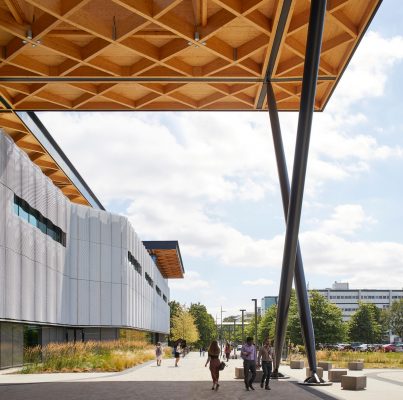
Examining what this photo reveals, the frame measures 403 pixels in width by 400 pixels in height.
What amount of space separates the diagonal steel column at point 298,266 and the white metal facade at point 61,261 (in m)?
11.5

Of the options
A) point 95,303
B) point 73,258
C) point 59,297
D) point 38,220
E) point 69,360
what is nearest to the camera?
point 69,360

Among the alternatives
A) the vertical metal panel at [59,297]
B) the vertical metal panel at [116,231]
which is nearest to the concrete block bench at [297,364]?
the vertical metal panel at [59,297]

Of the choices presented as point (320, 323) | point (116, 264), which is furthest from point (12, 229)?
point (320, 323)

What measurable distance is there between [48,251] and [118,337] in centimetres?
1649

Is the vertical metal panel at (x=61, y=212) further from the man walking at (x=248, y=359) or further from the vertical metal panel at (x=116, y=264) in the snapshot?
the man walking at (x=248, y=359)

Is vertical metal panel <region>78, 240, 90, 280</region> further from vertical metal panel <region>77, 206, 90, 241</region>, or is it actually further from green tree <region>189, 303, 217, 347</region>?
green tree <region>189, 303, 217, 347</region>

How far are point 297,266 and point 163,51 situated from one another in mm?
8910

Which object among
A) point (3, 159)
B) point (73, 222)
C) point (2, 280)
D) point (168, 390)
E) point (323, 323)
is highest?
point (3, 159)

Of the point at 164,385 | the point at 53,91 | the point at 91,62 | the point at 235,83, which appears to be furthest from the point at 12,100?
the point at 164,385

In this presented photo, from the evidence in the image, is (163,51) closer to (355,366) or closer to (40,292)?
(40,292)

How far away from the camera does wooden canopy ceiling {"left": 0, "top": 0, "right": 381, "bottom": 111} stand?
64.5 feet

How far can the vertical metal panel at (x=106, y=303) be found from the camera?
148 feet

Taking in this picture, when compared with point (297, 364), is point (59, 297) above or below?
above

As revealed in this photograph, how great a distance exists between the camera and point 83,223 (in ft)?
142
